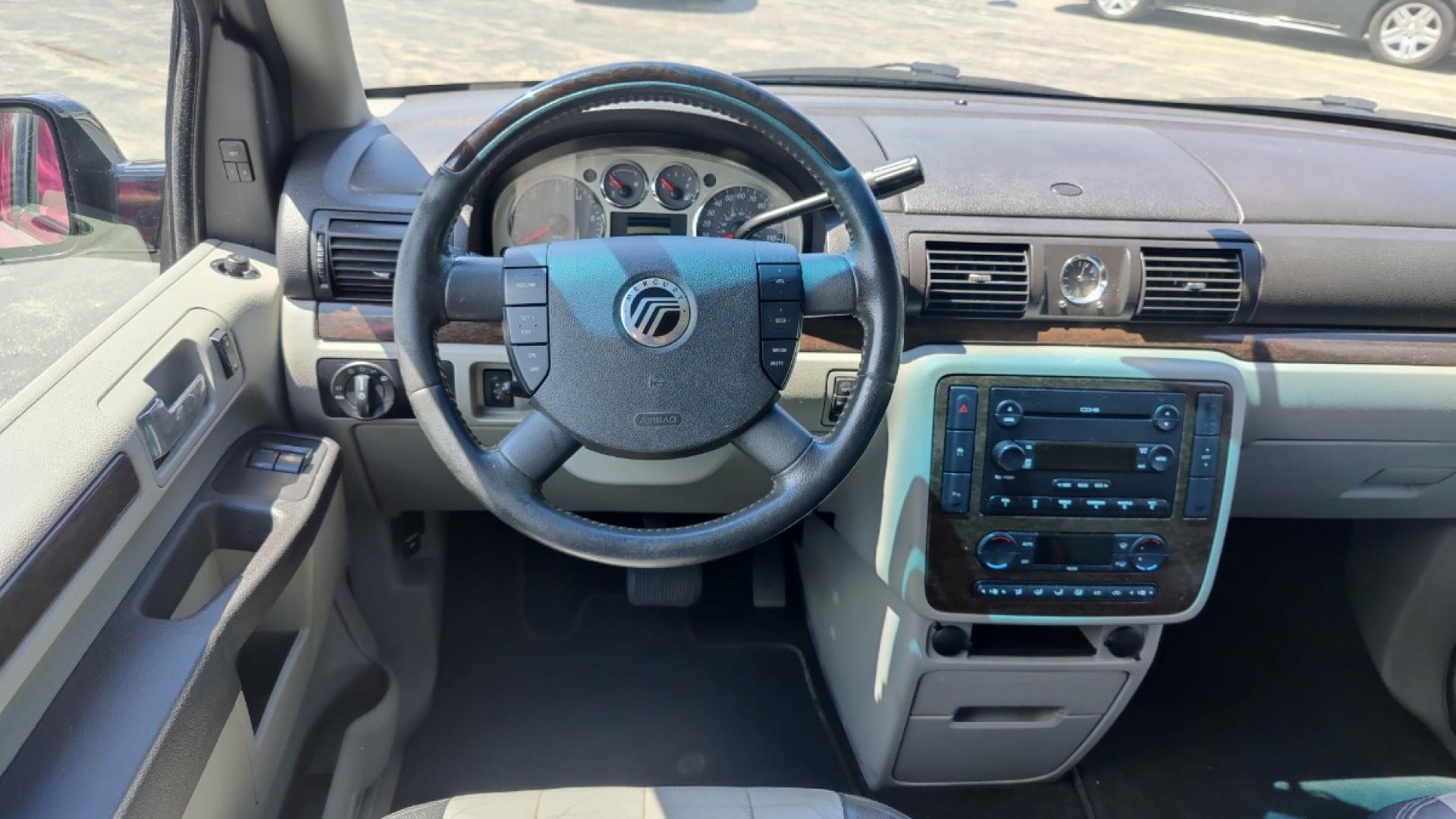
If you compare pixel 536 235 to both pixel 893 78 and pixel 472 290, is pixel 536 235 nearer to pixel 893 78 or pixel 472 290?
pixel 472 290

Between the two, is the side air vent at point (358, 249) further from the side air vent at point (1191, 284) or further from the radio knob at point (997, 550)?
the side air vent at point (1191, 284)

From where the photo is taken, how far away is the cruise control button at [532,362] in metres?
1.39

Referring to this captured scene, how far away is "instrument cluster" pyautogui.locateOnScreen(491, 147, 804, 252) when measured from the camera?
74.5 inches

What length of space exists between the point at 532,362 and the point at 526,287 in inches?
4.0

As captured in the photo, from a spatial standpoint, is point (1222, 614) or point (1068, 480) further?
point (1222, 614)

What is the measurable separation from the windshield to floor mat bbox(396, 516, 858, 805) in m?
1.21

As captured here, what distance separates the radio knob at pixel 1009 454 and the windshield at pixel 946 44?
104 cm

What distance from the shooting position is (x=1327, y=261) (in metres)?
2.02

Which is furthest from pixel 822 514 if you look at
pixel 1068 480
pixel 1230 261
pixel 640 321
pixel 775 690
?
pixel 640 321

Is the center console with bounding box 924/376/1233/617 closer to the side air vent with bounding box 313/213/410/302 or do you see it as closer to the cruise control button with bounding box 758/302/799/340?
the cruise control button with bounding box 758/302/799/340

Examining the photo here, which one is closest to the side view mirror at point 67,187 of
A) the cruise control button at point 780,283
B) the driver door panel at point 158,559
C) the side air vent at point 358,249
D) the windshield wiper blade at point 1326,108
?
the driver door panel at point 158,559

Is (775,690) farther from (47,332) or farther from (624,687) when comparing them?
(47,332)

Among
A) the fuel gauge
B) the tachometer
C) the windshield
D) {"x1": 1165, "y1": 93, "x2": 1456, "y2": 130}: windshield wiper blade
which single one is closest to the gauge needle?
the tachometer

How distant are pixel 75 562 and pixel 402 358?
19.0 inches
